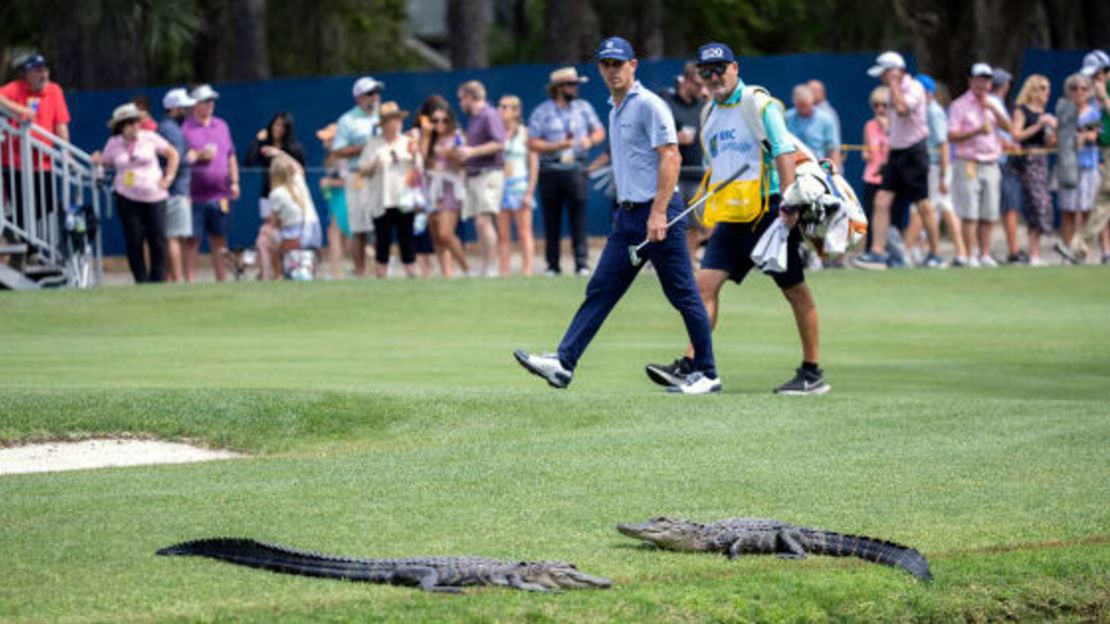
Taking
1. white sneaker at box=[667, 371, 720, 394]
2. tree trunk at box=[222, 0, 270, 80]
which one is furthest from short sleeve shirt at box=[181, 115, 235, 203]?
tree trunk at box=[222, 0, 270, 80]

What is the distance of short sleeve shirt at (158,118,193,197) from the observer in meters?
22.7

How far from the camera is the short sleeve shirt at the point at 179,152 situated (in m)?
22.7

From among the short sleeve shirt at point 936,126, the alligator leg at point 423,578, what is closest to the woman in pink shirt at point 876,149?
the short sleeve shirt at point 936,126

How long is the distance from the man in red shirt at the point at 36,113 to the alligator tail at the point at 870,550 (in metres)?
14.8

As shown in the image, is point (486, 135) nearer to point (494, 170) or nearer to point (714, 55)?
point (494, 170)

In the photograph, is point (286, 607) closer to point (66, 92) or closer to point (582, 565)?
point (582, 565)

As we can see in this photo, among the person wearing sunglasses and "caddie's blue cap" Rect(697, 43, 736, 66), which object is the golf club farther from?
the person wearing sunglasses

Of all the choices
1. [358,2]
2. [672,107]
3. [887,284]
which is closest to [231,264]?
[672,107]

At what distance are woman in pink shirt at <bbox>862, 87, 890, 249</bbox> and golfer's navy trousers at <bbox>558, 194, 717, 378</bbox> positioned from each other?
1108 cm

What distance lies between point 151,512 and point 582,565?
2.11 meters

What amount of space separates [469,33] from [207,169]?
16.6 m

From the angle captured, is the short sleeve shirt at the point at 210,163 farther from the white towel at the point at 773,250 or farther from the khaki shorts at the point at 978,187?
the white towel at the point at 773,250

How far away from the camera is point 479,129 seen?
22484mm

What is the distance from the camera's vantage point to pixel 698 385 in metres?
12.9
